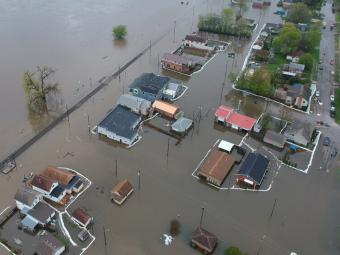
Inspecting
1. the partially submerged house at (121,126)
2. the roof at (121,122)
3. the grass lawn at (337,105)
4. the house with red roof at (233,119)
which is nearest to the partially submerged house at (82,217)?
the partially submerged house at (121,126)

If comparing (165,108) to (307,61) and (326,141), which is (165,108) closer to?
(326,141)

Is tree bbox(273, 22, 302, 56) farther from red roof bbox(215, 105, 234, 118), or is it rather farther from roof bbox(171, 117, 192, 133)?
roof bbox(171, 117, 192, 133)

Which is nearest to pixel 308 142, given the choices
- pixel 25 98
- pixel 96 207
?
pixel 96 207

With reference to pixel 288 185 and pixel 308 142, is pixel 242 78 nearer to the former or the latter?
pixel 308 142

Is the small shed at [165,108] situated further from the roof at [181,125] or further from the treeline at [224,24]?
the treeline at [224,24]

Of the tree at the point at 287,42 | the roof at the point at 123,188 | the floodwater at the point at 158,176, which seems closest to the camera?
the floodwater at the point at 158,176

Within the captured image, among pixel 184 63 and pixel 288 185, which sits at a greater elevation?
pixel 184 63

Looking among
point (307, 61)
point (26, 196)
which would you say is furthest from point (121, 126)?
point (307, 61)

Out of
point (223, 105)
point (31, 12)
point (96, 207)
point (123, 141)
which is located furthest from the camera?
point (31, 12)
